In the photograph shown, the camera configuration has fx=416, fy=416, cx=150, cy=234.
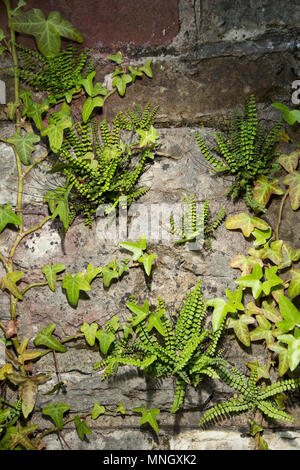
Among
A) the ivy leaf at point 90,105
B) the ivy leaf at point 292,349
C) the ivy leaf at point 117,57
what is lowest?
the ivy leaf at point 292,349

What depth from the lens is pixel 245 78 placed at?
94.3 inches

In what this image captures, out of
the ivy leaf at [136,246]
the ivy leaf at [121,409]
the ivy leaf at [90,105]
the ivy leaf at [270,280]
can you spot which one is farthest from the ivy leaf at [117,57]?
the ivy leaf at [121,409]

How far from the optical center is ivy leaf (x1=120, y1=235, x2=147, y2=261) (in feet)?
7.57

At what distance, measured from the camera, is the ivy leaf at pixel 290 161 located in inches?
90.4

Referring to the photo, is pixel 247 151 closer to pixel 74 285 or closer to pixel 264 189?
pixel 264 189

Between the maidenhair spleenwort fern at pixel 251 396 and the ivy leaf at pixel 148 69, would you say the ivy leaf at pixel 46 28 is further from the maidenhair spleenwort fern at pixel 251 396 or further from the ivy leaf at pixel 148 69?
the maidenhair spleenwort fern at pixel 251 396

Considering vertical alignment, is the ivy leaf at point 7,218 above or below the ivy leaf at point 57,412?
above

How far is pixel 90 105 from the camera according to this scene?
7.87 feet

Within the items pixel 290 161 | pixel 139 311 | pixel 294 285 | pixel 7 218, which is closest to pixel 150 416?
pixel 139 311

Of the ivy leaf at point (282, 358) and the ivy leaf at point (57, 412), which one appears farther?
the ivy leaf at point (57, 412)

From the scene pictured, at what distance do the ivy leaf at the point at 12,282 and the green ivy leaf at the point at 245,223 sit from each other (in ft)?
4.07

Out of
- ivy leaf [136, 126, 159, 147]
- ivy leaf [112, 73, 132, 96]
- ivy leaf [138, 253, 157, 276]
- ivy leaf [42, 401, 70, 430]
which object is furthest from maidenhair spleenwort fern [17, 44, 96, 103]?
ivy leaf [42, 401, 70, 430]

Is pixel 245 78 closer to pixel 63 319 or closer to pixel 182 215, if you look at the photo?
pixel 182 215

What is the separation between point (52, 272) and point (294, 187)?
1.44 metres
